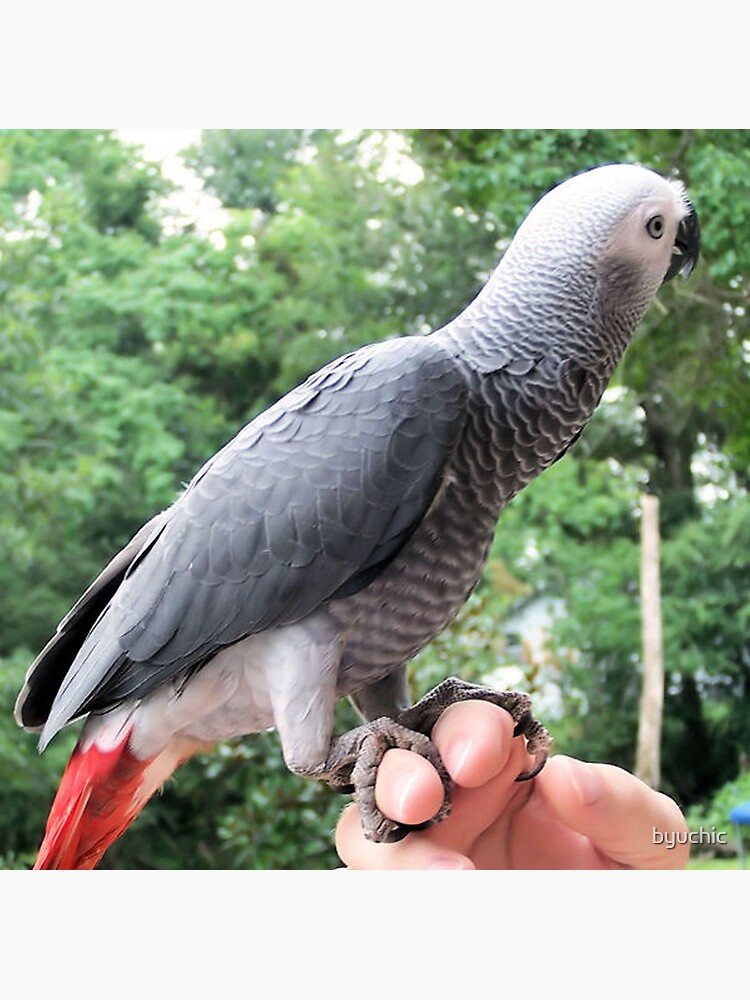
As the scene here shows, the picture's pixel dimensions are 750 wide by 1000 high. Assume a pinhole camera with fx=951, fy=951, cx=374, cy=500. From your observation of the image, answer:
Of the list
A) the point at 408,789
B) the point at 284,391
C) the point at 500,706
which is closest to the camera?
the point at 408,789

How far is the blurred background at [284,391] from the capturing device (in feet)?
7.60

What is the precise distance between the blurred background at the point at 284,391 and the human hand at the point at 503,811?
4.59 ft

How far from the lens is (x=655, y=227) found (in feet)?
2.38

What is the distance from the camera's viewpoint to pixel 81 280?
239 cm

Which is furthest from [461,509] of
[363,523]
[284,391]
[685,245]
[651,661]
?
[651,661]

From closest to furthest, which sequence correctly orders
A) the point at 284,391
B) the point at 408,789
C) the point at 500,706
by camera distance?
the point at 408,789, the point at 500,706, the point at 284,391

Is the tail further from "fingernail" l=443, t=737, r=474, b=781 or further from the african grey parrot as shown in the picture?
"fingernail" l=443, t=737, r=474, b=781

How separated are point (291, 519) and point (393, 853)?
0.85 feet

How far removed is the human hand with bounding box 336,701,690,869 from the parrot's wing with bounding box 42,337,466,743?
0.45 ft

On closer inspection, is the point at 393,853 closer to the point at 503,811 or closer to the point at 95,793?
the point at 503,811

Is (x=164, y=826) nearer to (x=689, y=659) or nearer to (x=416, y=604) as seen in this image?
(x=689, y=659)

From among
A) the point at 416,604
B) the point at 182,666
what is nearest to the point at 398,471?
the point at 416,604

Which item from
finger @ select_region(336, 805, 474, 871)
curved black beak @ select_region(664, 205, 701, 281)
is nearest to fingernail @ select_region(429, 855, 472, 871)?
finger @ select_region(336, 805, 474, 871)

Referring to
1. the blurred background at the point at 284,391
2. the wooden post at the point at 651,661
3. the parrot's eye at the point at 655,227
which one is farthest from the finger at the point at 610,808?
the wooden post at the point at 651,661
